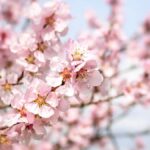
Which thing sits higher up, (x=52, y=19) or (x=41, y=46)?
(x=52, y=19)

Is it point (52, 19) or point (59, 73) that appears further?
point (52, 19)

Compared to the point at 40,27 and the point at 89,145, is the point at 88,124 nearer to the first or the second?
the point at 89,145

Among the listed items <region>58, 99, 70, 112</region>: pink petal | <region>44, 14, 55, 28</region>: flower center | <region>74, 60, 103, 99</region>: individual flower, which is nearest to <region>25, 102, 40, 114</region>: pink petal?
<region>58, 99, 70, 112</region>: pink petal

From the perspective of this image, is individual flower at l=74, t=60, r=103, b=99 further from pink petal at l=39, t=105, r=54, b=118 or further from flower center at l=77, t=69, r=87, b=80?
pink petal at l=39, t=105, r=54, b=118

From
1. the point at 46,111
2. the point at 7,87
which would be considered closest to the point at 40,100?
the point at 46,111

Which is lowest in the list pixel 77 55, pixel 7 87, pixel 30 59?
pixel 7 87

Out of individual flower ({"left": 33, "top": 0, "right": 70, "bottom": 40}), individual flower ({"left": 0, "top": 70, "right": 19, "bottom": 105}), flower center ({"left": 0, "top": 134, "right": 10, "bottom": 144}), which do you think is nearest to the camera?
flower center ({"left": 0, "top": 134, "right": 10, "bottom": 144})

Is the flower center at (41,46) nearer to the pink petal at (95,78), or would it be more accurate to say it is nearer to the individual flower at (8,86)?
the individual flower at (8,86)

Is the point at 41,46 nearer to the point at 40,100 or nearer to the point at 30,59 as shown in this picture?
the point at 30,59

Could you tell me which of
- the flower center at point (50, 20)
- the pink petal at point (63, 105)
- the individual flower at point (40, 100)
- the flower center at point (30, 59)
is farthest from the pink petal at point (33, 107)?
the flower center at point (50, 20)

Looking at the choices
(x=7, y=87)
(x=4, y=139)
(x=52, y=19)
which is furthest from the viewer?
(x=52, y=19)

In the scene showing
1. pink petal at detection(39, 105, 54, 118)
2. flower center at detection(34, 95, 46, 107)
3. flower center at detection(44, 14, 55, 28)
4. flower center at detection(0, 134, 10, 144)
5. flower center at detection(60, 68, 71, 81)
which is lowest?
flower center at detection(0, 134, 10, 144)

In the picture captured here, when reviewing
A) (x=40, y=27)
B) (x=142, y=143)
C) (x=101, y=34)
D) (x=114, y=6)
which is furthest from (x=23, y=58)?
(x=142, y=143)
